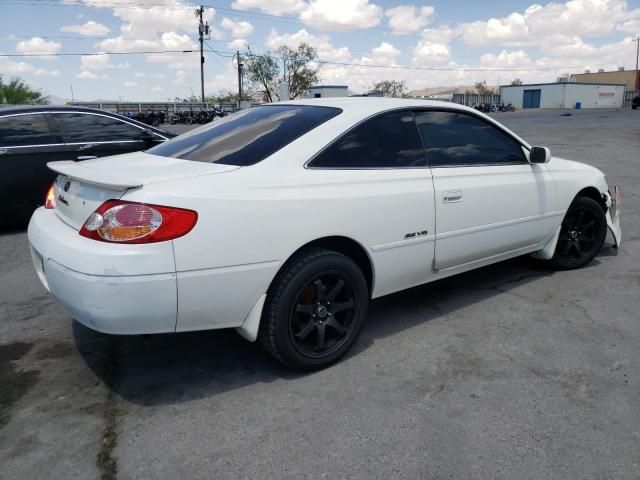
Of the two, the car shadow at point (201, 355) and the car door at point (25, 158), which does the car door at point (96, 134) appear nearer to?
the car door at point (25, 158)

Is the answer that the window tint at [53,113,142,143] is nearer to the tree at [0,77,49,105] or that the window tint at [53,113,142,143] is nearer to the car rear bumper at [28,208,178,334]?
the car rear bumper at [28,208,178,334]

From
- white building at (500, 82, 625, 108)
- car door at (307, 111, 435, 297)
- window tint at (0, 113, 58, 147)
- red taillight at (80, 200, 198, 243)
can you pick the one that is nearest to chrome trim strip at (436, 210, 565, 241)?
car door at (307, 111, 435, 297)

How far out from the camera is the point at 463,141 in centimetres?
380

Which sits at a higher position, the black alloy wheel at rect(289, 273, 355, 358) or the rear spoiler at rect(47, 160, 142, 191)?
the rear spoiler at rect(47, 160, 142, 191)

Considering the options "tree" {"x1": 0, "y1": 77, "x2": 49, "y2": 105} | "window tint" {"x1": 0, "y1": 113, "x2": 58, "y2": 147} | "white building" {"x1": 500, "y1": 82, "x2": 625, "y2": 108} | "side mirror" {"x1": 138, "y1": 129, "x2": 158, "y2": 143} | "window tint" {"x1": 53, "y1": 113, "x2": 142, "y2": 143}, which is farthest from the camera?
"white building" {"x1": 500, "y1": 82, "x2": 625, "y2": 108}

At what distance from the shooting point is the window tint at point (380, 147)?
3.11 m

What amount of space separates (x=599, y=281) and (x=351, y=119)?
2734 millimetres

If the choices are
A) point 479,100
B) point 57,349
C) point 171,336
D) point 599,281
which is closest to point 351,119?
point 171,336

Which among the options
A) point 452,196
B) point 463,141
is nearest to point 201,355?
point 452,196

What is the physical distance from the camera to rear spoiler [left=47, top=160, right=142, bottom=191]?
257 centimetres

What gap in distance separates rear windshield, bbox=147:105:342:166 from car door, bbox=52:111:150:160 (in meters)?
3.24

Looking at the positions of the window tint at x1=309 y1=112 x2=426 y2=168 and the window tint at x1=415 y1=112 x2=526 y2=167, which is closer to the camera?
the window tint at x1=309 y1=112 x2=426 y2=168

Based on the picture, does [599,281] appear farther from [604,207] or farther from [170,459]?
[170,459]

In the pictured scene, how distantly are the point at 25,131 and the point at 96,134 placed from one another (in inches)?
29.9
